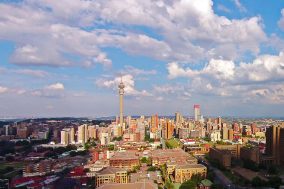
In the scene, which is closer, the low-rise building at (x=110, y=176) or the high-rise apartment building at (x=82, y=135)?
the low-rise building at (x=110, y=176)

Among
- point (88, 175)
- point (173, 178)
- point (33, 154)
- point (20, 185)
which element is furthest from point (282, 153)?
point (33, 154)

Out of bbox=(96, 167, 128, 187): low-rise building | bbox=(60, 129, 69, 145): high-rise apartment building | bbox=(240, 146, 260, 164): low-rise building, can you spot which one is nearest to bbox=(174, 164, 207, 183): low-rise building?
bbox=(96, 167, 128, 187): low-rise building

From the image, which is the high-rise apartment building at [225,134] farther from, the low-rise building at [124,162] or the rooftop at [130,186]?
the rooftop at [130,186]

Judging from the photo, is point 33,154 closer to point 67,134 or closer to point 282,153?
point 67,134

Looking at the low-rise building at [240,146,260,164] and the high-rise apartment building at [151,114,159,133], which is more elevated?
the high-rise apartment building at [151,114,159,133]

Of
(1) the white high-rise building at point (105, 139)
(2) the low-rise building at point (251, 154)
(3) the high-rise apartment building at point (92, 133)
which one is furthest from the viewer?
(3) the high-rise apartment building at point (92, 133)

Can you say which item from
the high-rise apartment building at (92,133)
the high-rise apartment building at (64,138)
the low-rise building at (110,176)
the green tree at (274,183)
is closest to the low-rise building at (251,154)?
the green tree at (274,183)

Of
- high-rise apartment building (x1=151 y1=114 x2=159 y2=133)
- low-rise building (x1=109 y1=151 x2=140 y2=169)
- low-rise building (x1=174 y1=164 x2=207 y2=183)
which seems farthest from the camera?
high-rise apartment building (x1=151 y1=114 x2=159 y2=133)

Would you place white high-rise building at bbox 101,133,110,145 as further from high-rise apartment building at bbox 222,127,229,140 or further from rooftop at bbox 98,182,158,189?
rooftop at bbox 98,182,158,189

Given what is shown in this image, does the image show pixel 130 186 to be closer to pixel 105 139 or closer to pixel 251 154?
pixel 251 154

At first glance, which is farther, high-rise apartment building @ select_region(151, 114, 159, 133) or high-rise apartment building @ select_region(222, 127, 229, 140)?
high-rise apartment building @ select_region(151, 114, 159, 133)

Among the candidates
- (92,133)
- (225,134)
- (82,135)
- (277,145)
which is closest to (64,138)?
(82,135)
